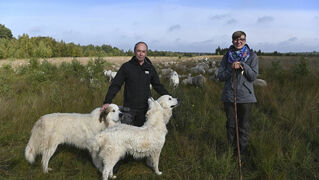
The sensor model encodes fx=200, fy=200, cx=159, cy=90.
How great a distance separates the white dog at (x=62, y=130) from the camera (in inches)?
160

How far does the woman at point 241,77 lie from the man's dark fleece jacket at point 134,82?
161cm

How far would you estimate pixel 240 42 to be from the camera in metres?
3.78

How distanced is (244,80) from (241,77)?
0.08m

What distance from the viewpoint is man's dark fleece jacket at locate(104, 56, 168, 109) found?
170 inches

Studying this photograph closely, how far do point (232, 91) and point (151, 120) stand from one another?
172 cm

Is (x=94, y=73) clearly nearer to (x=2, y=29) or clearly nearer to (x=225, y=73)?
(x=225, y=73)

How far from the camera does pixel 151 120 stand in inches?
155

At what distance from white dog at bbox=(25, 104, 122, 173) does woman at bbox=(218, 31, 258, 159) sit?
2310 mm

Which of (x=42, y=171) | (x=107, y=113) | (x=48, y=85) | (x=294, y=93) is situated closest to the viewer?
(x=42, y=171)

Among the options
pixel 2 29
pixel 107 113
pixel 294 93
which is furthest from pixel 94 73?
pixel 2 29

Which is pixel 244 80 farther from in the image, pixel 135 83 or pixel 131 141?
pixel 131 141

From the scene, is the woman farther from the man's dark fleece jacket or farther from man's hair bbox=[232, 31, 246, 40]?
the man's dark fleece jacket

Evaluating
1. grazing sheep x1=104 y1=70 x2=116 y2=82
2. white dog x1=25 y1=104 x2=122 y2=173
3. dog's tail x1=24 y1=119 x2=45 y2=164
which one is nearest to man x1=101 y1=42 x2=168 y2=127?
white dog x1=25 y1=104 x2=122 y2=173

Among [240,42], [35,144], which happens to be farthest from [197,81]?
[35,144]
